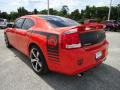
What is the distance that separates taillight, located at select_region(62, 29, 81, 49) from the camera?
10.7ft

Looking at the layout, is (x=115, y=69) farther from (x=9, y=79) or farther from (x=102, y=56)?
(x=9, y=79)

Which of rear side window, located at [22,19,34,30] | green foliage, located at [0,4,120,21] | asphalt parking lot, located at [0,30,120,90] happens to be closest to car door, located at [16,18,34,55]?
rear side window, located at [22,19,34,30]

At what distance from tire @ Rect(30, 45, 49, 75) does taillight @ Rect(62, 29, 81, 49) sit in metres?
0.87

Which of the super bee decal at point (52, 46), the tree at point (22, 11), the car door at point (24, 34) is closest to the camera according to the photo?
the super bee decal at point (52, 46)

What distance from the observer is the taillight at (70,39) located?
325cm

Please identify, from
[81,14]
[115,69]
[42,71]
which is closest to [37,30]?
[42,71]

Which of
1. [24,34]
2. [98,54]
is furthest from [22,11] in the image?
[98,54]

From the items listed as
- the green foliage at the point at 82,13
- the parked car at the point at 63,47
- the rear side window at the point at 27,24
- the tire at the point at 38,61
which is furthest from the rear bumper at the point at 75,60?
the green foliage at the point at 82,13

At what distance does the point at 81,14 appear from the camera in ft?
229

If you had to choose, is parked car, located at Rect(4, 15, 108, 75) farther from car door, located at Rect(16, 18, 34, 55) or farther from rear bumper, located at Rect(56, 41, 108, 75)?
car door, located at Rect(16, 18, 34, 55)

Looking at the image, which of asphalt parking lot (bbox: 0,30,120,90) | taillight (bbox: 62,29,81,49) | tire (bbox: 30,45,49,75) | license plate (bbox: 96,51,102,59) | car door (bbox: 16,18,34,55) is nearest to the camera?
taillight (bbox: 62,29,81,49)

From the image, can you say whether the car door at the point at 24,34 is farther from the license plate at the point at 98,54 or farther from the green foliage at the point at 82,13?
the green foliage at the point at 82,13

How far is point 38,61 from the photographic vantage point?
13.6ft

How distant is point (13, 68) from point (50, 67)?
1.49m
